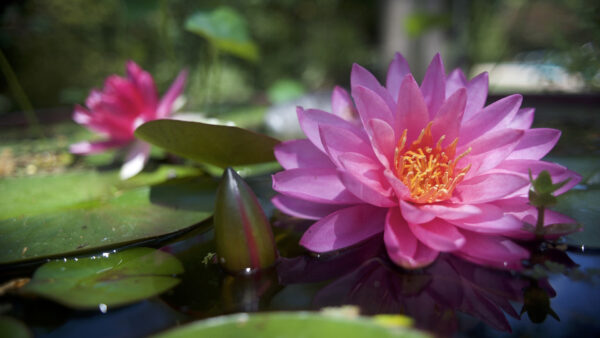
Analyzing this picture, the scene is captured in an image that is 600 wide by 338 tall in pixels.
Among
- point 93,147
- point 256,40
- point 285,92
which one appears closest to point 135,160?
point 93,147

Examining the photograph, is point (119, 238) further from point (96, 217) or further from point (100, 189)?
point (100, 189)

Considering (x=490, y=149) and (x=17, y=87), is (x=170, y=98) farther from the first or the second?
(x=490, y=149)

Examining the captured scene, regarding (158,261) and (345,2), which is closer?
(158,261)

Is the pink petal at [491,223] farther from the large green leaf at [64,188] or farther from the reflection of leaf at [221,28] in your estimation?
the reflection of leaf at [221,28]

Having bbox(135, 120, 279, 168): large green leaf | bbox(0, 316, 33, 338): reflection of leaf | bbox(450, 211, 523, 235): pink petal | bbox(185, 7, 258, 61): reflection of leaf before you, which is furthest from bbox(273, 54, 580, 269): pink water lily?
bbox(185, 7, 258, 61): reflection of leaf

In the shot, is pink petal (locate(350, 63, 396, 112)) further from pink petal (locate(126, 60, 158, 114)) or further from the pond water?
pink petal (locate(126, 60, 158, 114))

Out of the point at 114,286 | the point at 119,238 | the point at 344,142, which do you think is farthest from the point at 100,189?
the point at 344,142
